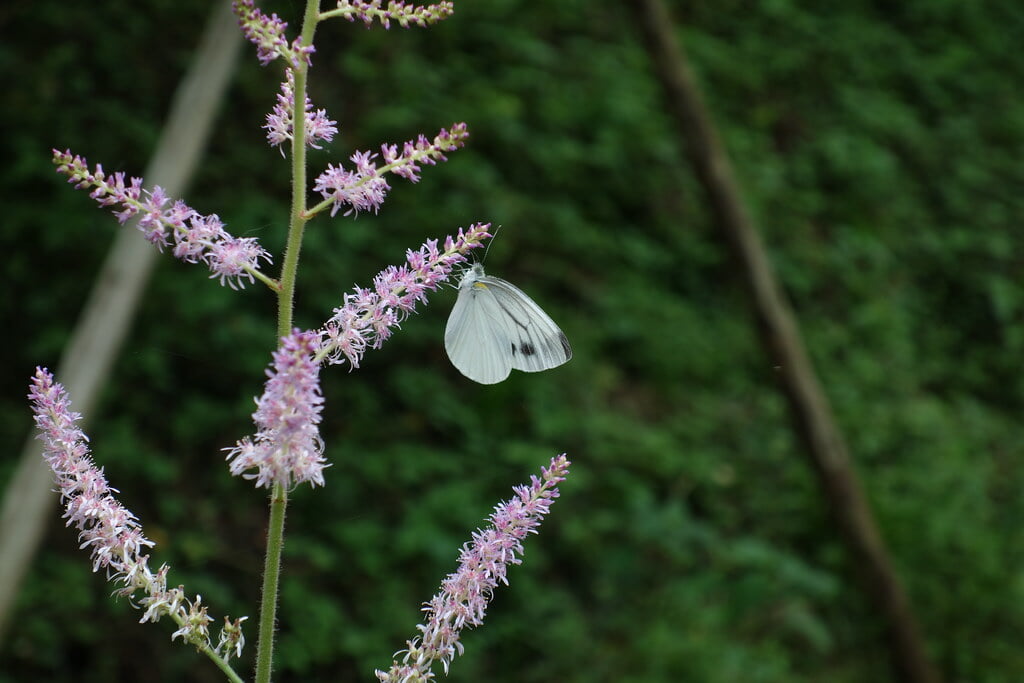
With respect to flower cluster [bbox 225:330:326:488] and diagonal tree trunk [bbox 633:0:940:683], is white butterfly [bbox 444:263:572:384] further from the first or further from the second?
diagonal tree trunk [bbox 633:0:940:683]

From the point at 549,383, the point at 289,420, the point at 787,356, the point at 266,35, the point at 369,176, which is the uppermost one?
the point at 266,35

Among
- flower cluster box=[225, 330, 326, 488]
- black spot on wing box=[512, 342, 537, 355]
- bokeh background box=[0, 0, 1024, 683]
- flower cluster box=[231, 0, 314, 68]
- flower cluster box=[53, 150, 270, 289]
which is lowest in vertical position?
bokeh background box=[0, 0, 1024, 683]

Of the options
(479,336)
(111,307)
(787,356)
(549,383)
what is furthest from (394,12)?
(549,383)

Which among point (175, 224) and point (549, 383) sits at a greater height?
point (175, 224)

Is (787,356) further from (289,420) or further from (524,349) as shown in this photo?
(289,420)

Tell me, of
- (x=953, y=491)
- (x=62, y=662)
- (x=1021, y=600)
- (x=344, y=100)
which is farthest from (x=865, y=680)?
(x=344, y=100)

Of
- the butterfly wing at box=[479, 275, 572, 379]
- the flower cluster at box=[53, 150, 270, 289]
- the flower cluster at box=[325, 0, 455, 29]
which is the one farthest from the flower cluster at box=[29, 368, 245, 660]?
the butterfly wing at box=[479, 275, 572, 379]

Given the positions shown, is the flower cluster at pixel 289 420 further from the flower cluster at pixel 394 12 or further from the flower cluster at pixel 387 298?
the flower cluster at pixel 394 12
